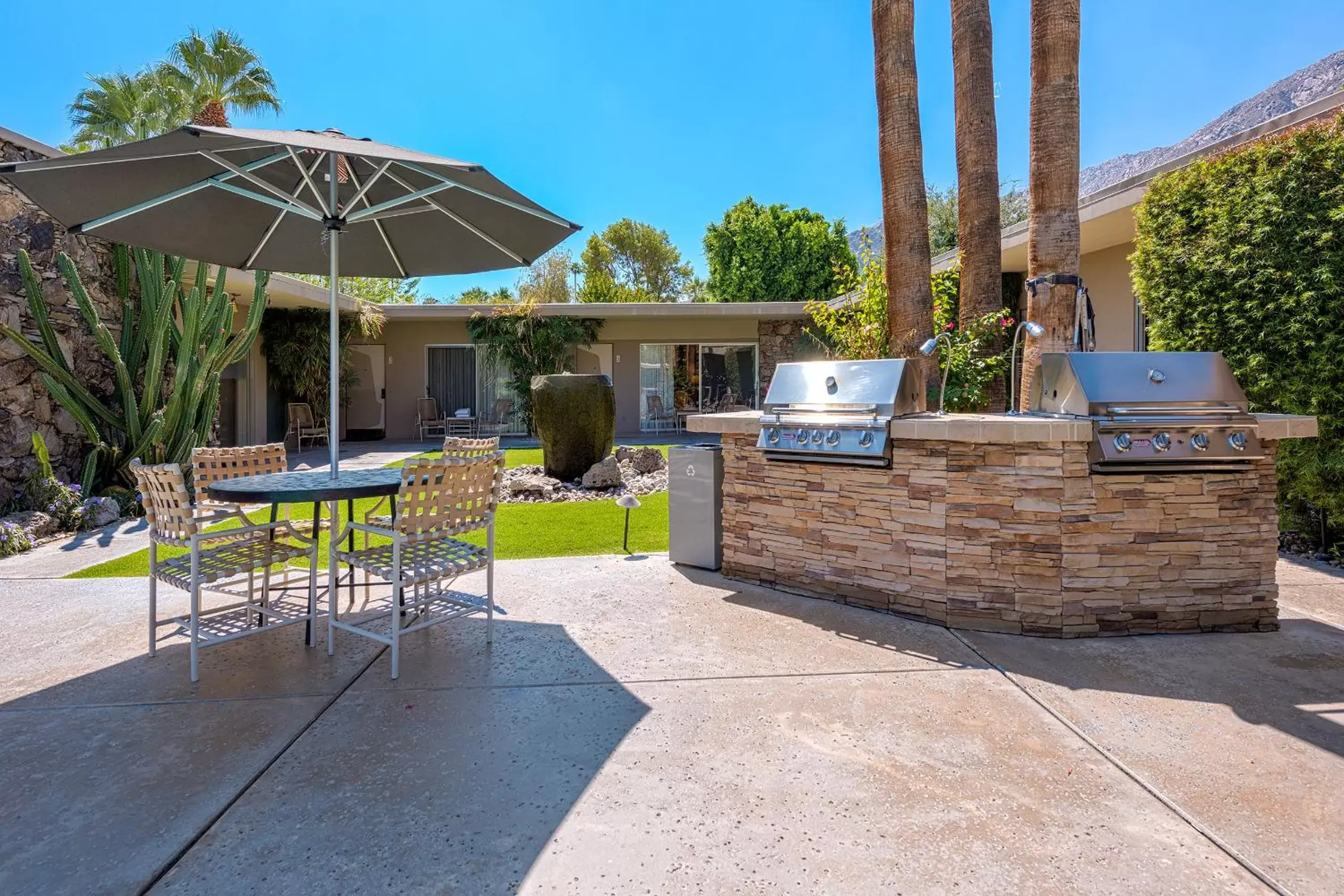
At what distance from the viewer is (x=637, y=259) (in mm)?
34781

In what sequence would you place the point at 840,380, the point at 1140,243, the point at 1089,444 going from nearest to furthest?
the point at 1089,444, the point at 840,380, the point at 1140,243

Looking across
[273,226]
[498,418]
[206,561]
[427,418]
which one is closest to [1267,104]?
[498,418]

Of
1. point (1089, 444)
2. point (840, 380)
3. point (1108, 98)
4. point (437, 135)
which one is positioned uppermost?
point (437, 135)

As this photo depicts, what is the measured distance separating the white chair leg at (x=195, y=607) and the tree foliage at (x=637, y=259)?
100ft

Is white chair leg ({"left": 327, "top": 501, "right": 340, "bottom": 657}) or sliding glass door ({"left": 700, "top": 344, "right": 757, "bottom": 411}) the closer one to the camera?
white chair leg ({"left": 327, "top": 501, "right": 340, "bottom": 657})

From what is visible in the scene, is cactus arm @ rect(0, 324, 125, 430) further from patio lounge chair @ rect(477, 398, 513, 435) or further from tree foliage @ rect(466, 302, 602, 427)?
patio lounge chair @ rect(477, 398, 513, 435)

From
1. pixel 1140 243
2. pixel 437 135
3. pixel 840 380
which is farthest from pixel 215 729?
pixel 437 135

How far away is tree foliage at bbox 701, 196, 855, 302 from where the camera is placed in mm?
32094

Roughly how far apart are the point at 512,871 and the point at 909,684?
68.8 inches

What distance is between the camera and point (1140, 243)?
570cm

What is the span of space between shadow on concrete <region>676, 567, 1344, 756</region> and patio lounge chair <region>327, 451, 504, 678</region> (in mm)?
1688

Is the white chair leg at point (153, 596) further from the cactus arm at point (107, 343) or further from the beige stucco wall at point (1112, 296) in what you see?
the beige stucco wall at point (1112, 296)

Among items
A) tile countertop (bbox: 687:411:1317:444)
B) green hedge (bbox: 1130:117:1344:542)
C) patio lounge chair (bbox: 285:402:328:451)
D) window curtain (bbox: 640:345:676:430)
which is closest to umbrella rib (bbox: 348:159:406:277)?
tile countertop (bbox: 687:411:1317:444)

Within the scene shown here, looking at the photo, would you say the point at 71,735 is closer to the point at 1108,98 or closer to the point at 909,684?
the point at 909,684
